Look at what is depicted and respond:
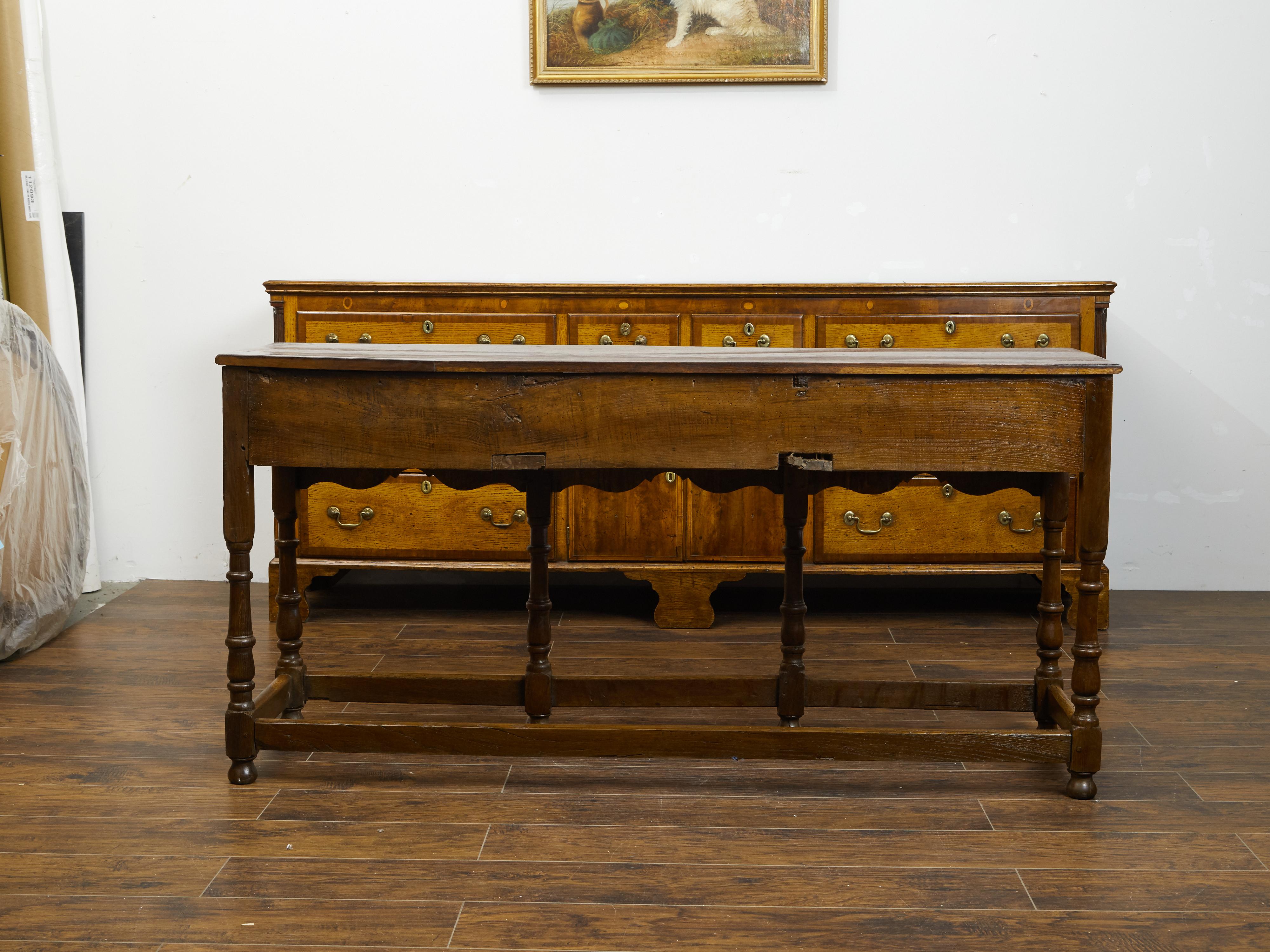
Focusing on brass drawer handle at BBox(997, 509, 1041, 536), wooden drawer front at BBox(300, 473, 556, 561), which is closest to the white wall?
brass drawer handle at BBox(997, 509, 1041, 536)

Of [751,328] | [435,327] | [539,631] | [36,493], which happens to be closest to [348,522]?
[435,327]

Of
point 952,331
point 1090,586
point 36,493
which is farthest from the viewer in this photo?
point 952,331

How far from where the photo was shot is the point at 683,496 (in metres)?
3.50

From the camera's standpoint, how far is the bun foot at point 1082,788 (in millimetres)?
2254

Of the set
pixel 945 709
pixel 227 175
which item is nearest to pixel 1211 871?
pixel 945 709

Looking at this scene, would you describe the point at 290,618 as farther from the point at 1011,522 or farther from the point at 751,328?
the point at 1011,522

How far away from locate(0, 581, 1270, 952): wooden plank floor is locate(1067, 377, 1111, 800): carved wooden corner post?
0.09m

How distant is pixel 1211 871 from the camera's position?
196 cm

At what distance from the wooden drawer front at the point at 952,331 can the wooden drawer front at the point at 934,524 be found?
0.45 meters

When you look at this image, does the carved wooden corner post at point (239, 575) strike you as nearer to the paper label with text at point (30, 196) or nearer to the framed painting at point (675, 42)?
the paper label with text at point (30, 196)

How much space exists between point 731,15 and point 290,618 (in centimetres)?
256

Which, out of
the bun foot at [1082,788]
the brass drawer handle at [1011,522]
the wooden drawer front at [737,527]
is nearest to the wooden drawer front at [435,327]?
the wooden drawer front at [737,527]

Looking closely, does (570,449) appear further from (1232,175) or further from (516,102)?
(1232,175)

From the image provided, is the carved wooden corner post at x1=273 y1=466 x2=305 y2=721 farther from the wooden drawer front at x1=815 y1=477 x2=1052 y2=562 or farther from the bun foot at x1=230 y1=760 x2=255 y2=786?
the wooden drawer front at x1=815 y1=477 x2=1052 y2=562
